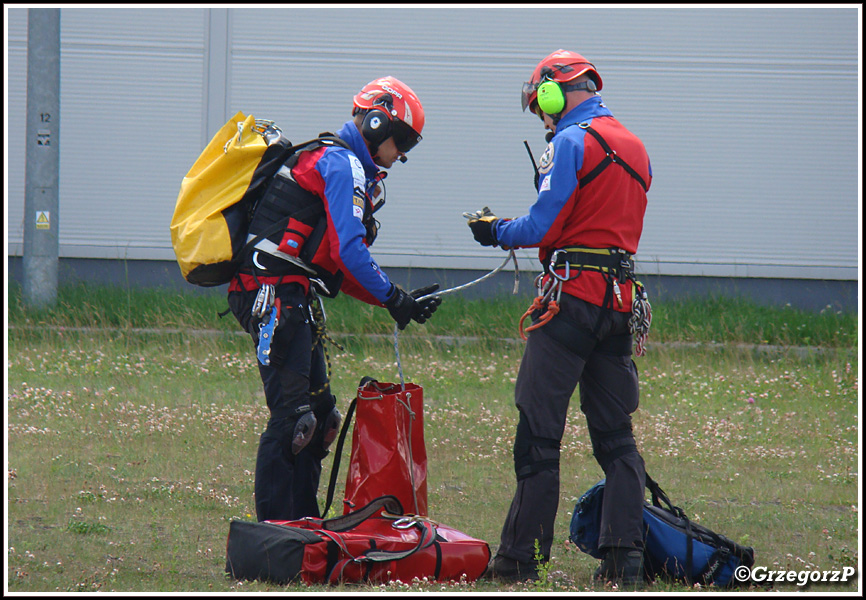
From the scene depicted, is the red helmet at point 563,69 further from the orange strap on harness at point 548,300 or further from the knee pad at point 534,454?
the knee pad at point 534,454

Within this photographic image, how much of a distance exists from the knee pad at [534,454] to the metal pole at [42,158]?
825 cm

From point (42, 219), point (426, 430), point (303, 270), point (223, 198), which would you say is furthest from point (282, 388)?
point (42, 219)

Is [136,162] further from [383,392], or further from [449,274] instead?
[383,392]

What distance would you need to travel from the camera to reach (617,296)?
413 centimetres

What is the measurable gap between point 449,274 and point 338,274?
8040mm

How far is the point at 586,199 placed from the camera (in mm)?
4105

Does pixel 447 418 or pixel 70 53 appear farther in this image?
pixel 70 53

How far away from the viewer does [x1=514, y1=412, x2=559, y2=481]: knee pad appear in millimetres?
4098

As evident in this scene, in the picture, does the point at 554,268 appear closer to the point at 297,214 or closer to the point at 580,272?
A: the point at 580,272

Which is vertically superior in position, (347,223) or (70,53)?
(70,53)

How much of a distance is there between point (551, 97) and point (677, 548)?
88.3 inches

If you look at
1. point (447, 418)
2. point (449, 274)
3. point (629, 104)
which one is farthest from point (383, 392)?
point (629, 104)

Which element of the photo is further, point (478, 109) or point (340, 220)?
point (478, 109)

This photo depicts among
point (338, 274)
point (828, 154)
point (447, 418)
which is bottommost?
point (447, 418)
